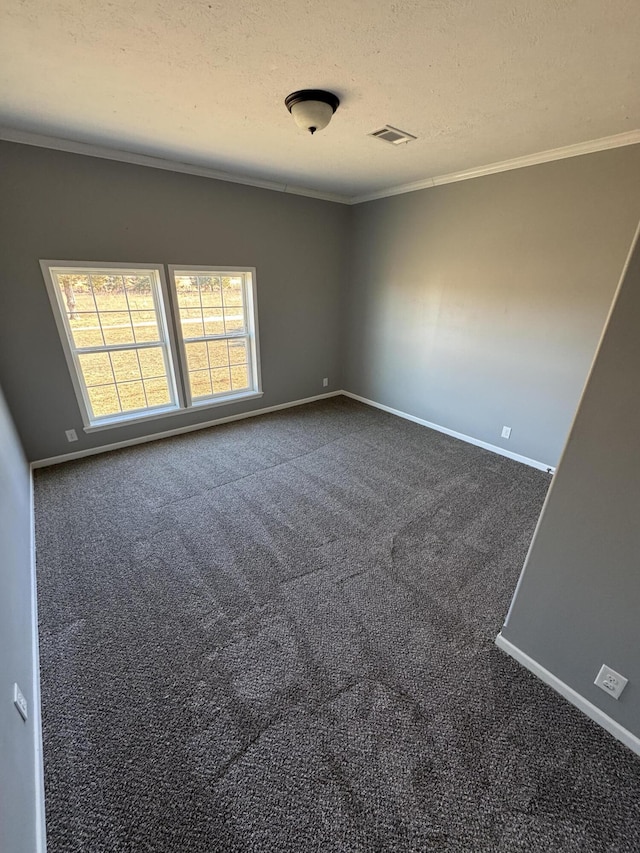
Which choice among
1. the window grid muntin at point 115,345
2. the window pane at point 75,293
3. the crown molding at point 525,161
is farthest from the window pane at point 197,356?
the crown molding at point 525,161

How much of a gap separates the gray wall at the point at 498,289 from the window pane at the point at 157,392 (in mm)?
2706

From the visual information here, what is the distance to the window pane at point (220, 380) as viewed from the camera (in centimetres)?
413

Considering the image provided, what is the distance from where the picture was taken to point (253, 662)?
1.63 m

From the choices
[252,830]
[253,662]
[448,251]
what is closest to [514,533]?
[253,662]

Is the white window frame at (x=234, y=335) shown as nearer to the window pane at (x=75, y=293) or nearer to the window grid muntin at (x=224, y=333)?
the window grid muntin at (x=224, y=333)

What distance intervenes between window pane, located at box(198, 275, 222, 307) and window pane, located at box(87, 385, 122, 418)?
53.5 inches

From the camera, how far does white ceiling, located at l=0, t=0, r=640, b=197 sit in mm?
1298

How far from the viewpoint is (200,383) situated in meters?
4.03

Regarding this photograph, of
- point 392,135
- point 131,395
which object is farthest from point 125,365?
point 392,135

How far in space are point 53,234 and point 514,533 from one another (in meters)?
4.34

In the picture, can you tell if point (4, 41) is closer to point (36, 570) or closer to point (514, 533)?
point (36, 570)

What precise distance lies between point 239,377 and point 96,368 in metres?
1.54

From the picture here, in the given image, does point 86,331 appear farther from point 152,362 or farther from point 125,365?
point 152,362

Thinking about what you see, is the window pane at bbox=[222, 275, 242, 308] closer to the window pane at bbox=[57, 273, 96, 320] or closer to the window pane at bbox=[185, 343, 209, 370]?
the window pane at bbox=[185, 343, 209, 370]
